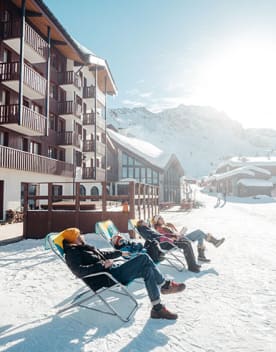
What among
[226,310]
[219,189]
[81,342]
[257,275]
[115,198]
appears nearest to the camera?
[81,342]

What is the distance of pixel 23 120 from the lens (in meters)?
15.3

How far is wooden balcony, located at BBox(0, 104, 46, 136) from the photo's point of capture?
15.1m

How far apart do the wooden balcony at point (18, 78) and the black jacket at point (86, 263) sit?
14.2 m

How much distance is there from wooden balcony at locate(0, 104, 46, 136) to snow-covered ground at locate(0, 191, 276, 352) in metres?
10.9

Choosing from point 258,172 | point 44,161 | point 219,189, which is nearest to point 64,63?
point 44,161

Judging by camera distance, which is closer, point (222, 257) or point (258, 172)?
point (222, 257)

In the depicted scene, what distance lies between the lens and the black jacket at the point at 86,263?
11.8ft

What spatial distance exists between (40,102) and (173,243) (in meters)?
16.6

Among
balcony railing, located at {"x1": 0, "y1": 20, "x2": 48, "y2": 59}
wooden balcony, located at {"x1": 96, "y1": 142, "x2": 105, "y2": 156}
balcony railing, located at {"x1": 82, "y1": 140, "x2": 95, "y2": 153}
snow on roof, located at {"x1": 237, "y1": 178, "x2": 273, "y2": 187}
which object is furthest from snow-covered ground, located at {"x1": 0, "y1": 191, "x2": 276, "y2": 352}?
snow on roof, located at {"x1": 237, "y1": 178, "x2": 273, "y2": 187}

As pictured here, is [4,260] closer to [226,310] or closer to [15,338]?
[15,338]

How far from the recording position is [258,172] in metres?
53.3

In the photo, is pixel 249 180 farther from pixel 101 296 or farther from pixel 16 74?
pixel 101 296

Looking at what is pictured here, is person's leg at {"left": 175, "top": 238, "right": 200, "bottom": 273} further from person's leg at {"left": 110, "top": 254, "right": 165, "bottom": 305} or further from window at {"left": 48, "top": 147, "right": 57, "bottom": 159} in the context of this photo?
window at {"left": 48, "top": 147, "right": 57, "bottom": 159}

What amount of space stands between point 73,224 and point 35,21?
14808 mm
